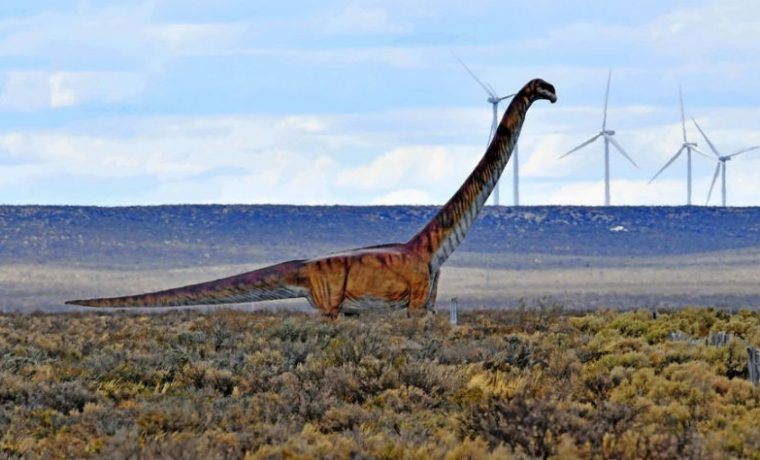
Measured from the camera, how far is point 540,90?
81.7 feet

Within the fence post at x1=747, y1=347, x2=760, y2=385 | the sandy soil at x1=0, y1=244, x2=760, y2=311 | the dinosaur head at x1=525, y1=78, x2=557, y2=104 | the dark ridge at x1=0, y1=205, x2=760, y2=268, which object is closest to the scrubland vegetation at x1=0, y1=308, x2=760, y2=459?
the fence post at x1=747, y1=347, x2=760, y2=385

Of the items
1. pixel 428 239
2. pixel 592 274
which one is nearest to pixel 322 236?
pixel 592 274

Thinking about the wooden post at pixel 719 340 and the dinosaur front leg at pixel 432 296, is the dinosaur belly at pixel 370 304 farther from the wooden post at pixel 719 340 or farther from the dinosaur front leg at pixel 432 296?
the wooden post at pixel 719 340

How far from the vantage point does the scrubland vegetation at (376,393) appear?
1284 centimetres

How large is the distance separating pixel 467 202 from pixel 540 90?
2.15 metres

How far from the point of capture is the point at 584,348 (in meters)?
21.4

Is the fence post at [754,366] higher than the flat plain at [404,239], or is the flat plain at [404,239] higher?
the flat plain at [404,239]

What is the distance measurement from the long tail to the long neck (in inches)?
69.7

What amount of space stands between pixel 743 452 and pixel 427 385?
14.2 feet

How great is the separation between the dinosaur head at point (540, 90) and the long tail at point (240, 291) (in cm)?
377

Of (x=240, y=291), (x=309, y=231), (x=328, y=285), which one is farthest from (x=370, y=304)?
(x=309, y=231)

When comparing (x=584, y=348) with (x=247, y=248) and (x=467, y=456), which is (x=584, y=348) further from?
(x=247, y=248)

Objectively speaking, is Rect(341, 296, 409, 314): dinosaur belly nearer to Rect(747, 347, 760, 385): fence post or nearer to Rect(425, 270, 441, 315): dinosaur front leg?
Rect(425, 270, 441, 315): dinosaur front leg

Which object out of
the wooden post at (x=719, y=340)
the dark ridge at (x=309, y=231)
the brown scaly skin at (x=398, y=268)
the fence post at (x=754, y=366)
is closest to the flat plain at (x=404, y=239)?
the dark ridge at (x=309, y=231)
